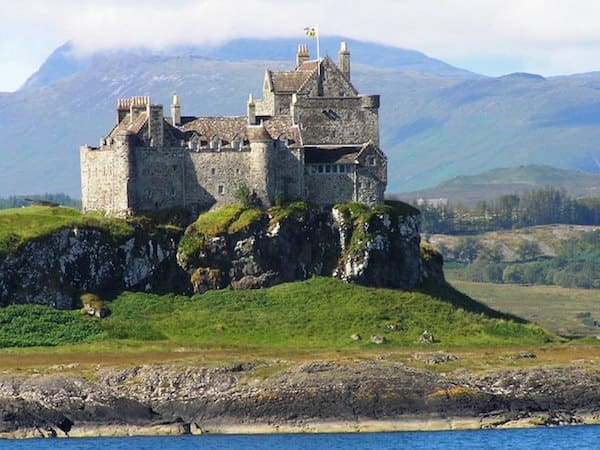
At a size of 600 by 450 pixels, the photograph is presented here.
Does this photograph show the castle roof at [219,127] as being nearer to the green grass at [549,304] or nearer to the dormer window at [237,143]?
the dormer window at [237,143]

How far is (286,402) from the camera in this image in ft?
296

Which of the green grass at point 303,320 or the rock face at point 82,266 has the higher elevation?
the rock face at point 82,266

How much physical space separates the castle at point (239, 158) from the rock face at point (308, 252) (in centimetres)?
173

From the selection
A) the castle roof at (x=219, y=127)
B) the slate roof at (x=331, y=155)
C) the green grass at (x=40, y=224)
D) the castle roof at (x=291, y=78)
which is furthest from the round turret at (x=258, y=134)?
the green grass at (x=40, y=224)

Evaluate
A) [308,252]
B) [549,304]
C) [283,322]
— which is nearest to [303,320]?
[283,322]

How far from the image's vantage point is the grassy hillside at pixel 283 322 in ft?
340

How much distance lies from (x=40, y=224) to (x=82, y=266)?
3337mm

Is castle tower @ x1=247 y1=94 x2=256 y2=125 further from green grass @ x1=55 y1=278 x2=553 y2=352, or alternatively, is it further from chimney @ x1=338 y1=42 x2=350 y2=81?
green grass @ x1=55 y1=278 x2=553 y2=352

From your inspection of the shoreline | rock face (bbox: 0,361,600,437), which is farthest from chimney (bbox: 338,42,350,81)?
the shoreline

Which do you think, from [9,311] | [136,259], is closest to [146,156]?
[136,259]

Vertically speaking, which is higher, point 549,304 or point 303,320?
point 303,320

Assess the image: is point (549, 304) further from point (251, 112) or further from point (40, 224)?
point (40, 224)

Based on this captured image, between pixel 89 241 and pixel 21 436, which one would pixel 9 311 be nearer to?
pixel 89 241

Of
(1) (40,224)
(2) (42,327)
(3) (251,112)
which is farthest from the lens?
(3) (251,112)
